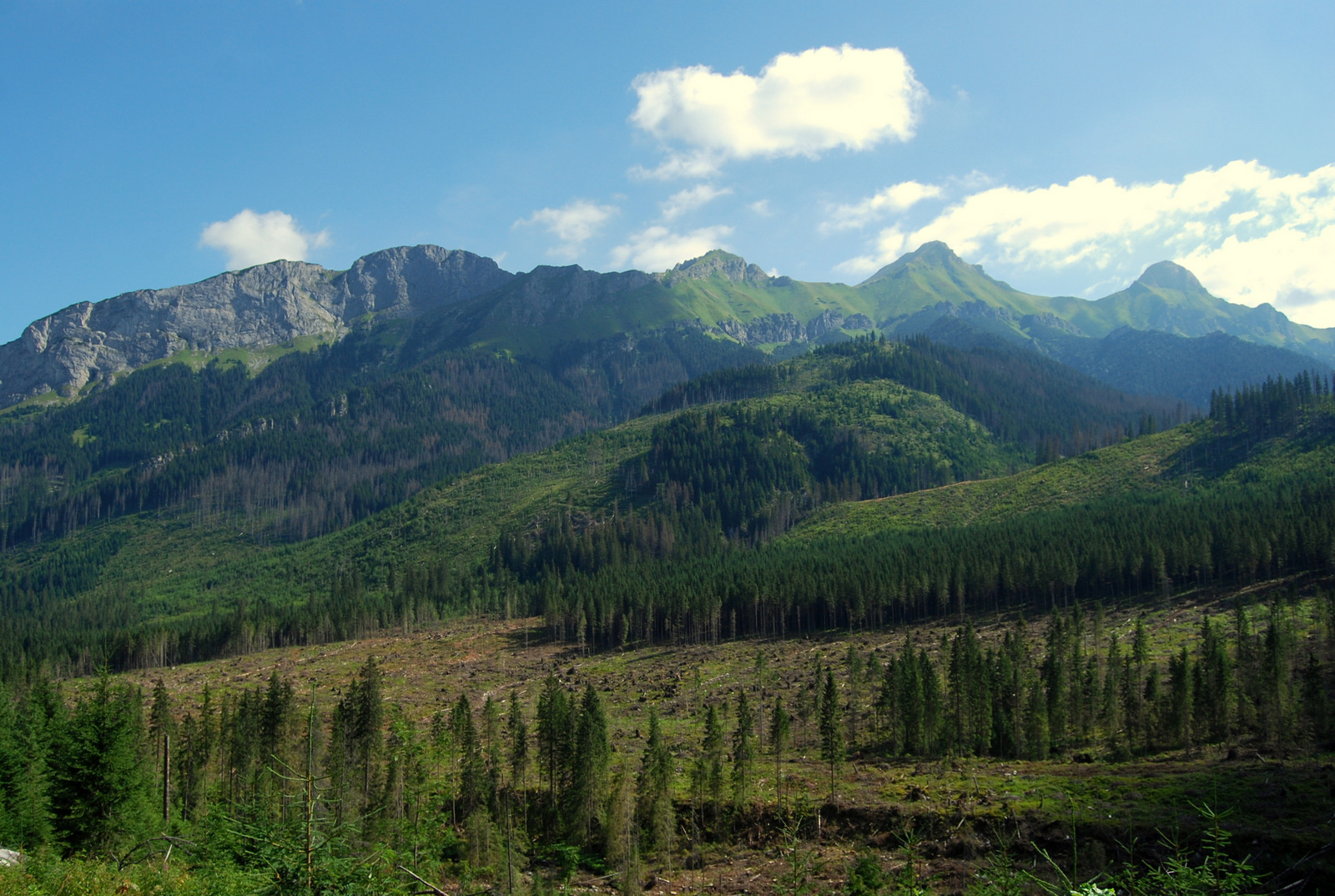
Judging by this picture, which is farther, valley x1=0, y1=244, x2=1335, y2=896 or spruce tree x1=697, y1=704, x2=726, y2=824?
spruce tree x1=697, y1=704, x2=726, y2=824

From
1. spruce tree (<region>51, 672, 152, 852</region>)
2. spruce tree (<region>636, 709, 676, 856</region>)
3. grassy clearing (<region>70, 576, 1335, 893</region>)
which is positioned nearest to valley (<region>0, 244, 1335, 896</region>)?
spruce tree (<region>51, 672, 152, 852</region>)

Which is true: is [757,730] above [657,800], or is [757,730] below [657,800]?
below

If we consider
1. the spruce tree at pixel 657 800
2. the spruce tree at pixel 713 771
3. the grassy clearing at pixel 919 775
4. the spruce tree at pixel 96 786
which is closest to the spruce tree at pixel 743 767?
the spruce tree at pixel 713 771

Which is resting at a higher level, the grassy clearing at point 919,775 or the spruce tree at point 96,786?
the spruce tree at point 96,786

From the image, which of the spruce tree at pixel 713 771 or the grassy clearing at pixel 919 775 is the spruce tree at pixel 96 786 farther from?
the spruce tree at pixel 713 771

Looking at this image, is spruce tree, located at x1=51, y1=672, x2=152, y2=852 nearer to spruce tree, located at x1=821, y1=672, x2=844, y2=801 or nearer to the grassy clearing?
the grassy clearing

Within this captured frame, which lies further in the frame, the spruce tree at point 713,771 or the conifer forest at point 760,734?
the spruce tree at point 713,771

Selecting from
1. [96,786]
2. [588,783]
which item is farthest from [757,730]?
[96,786]

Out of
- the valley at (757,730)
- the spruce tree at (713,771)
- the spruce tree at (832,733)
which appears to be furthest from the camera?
the spruce tree at (832,733)

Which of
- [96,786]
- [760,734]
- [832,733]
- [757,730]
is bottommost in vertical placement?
[757,730]

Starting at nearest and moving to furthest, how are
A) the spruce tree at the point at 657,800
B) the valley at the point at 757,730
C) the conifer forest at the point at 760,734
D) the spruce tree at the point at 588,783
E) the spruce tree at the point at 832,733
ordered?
the conifer forest at the point at 760,734
the valley at the point at 757,730
the spruce tree at the point at 657,800
the spruce tree at the point at 588,783
the spruce tree at the point at 832,733

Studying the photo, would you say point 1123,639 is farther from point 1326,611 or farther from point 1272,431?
point 1272,431

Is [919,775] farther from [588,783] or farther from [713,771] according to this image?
[588,783]

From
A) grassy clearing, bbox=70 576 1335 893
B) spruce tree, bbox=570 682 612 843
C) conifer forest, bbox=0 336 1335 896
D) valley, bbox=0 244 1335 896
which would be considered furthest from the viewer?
spruce tree, bbox=570 682 612 843
